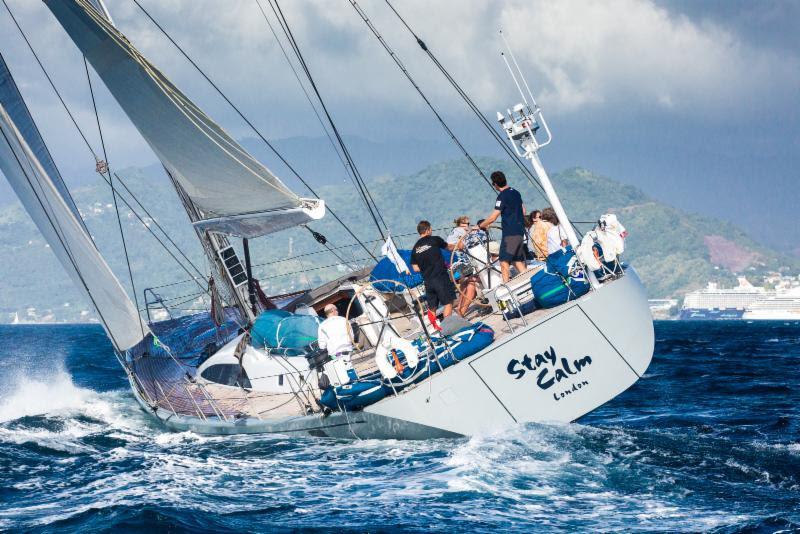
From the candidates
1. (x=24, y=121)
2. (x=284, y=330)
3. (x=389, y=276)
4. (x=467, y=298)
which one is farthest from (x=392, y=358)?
(x=24, y=121)

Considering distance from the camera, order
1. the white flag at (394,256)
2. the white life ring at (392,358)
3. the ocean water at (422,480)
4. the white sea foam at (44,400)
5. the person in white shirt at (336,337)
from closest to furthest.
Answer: the ocean water at (422,480)
the white life ring at (392,358)
the person in white shirt at (336,337)
the white flag at (394,256)
the white sea foam at (44,400)

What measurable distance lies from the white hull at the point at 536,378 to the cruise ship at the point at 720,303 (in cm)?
16326

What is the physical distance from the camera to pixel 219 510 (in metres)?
8.37

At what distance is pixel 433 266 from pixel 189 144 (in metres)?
3.69

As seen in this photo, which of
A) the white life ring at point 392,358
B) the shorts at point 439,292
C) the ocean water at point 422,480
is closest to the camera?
the ocean water at point 422,480

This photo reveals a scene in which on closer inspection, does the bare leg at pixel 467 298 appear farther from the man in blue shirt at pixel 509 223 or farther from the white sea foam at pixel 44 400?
the white sea foam at pixel 44 400

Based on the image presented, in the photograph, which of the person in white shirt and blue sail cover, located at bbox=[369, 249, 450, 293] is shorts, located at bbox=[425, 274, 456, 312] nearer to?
the person in white shirt

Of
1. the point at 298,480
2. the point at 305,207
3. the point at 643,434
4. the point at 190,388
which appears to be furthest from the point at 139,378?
the point at 643,434

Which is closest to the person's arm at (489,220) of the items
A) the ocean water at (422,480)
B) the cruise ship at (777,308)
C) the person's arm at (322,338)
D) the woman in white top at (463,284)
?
the woman in white top at (463,284)

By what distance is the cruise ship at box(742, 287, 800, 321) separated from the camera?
13925 cm

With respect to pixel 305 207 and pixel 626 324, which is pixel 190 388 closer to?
pixel 305 207

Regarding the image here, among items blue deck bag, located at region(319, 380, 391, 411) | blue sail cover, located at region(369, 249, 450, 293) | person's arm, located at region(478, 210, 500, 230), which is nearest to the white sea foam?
blue sail cover, located at region(369, 249, 450, 293)

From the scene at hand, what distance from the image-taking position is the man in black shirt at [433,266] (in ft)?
37.6

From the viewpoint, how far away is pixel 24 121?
1520 cm
